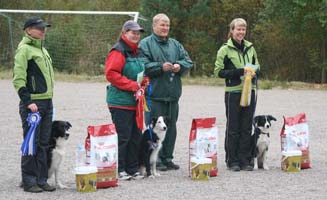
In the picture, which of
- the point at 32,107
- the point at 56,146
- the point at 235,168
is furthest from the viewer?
the point at 235,168

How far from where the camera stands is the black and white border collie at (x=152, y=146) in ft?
24.8

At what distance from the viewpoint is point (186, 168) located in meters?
8.18

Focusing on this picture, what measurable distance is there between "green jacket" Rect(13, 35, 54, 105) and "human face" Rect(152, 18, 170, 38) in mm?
1646

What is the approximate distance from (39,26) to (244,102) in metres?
2.65

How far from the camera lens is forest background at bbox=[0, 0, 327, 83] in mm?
24781

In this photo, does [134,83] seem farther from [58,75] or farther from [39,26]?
[58,75]

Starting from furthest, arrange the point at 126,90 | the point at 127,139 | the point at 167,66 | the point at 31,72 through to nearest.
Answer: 1. the point at 167,66
2. the point at 127,139
3. the point at 126,90
4. the point at 31,72

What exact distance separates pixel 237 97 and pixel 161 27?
1.22 m

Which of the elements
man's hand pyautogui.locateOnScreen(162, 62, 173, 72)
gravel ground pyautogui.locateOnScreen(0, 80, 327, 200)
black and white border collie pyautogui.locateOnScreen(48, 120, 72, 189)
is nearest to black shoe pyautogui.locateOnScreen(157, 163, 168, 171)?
gravel ground pyautogui.locateOnScreen(0, 80, 327, 200)

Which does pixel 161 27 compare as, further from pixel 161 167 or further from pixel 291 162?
pixel 291 162

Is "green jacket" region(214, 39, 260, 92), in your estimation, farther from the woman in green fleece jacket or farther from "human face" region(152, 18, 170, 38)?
"human face" region(152, 18, 170, 38)

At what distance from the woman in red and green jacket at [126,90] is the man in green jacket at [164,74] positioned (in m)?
0.41

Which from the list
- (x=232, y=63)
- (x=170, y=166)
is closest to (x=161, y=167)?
(x=170, y=166)

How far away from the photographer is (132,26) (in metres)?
7.32
